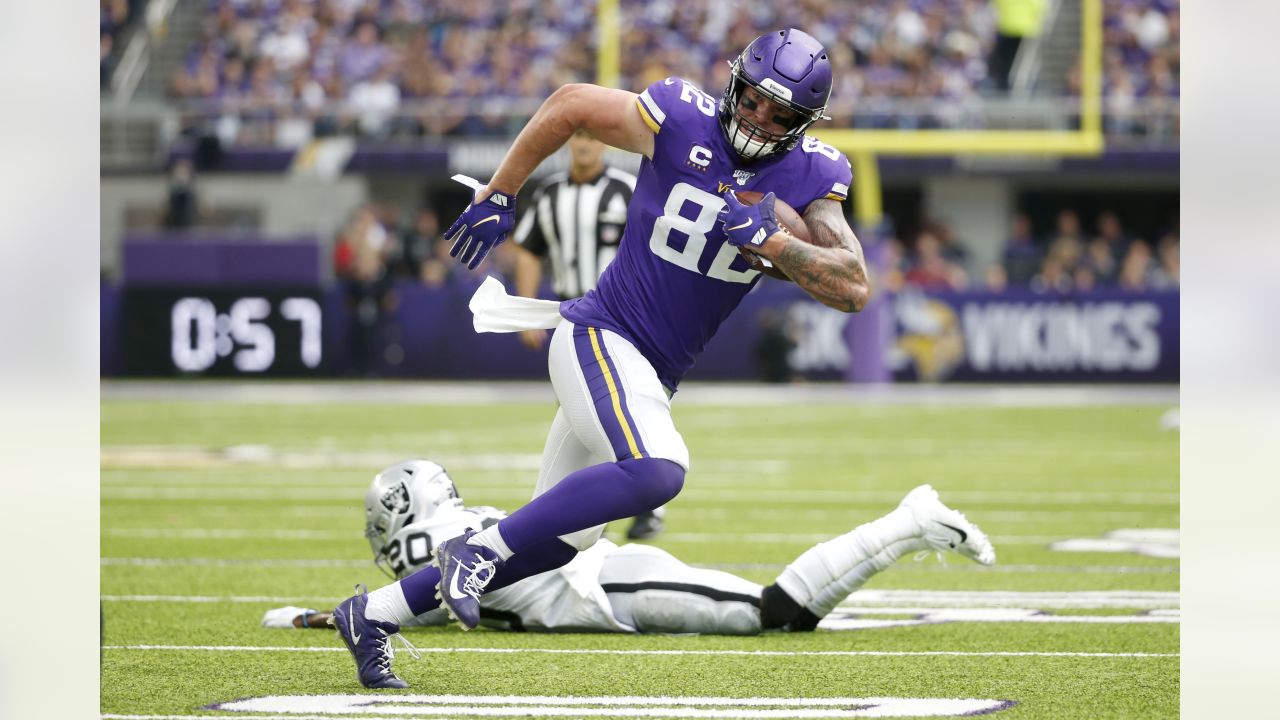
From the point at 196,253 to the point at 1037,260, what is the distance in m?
10.0

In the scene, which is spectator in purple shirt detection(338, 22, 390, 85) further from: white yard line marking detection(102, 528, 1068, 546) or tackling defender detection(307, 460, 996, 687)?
tackling defender detection(307, 460, 996, 687)

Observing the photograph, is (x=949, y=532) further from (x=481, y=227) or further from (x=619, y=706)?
(x=481, y=227)

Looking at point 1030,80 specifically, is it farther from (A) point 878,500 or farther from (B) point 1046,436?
(A) point 878,500

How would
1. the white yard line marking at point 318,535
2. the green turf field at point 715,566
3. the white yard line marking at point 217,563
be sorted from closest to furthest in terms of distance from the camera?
the green turf field at point 715,566 → the white yard line marking at point 217,563 → the white yard line marking at point 318,535

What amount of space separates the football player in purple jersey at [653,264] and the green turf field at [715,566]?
0.42 metres

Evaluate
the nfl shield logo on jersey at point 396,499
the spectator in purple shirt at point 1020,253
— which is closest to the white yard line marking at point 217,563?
the nfl shield logo on jersey at point 396,499

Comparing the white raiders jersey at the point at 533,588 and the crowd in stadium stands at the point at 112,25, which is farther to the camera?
the crowd in stadium stands at the point at 112,25

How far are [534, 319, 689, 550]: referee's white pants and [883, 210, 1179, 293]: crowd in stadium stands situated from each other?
51.3ft

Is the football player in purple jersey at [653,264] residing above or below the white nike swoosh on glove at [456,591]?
above

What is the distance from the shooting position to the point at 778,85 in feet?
13.8

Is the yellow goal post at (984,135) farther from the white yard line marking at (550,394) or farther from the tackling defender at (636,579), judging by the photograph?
the tackling defender at (636,579)

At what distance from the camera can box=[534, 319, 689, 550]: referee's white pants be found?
4219 mm

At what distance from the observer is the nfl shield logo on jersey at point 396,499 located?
512 centimetres
